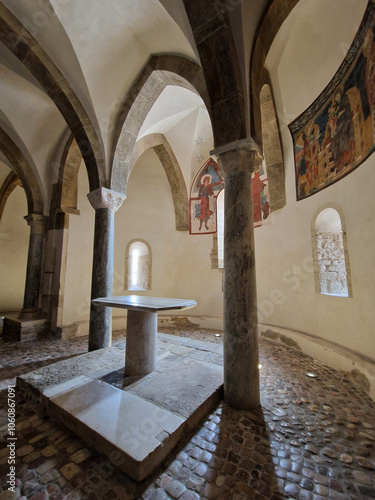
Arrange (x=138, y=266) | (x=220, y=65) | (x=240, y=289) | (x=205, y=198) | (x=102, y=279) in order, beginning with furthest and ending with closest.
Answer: (x=138, y=266), (x=205, y=198), (x=102, y=279), (x=220, y=65), (x=240, y=289)

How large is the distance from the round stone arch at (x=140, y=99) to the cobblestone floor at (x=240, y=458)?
14.3 feet

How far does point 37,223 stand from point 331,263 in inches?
315

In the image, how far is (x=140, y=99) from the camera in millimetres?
4840

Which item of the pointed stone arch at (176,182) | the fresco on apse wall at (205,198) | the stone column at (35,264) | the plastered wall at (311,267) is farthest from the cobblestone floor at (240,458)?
the pointed stone arch at (176,182)

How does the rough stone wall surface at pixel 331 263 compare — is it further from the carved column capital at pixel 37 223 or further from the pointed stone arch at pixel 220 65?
the carved column capital at pixel 37 223

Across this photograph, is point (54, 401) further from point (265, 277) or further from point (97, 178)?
point (265, 277)

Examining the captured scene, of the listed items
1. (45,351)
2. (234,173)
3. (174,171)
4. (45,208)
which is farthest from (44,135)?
(234,173)

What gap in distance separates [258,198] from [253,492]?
631cm

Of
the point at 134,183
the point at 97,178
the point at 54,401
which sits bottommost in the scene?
the point at 54,401

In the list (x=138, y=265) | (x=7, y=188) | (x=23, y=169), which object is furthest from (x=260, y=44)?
(x=7, y=188)

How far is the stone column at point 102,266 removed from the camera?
4691 millimetres

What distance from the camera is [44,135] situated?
6.55 m

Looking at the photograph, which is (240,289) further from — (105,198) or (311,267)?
(105,198)

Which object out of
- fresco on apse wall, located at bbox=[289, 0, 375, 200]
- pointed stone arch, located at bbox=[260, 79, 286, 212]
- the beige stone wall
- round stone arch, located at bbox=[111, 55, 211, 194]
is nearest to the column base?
the beige stone wall
